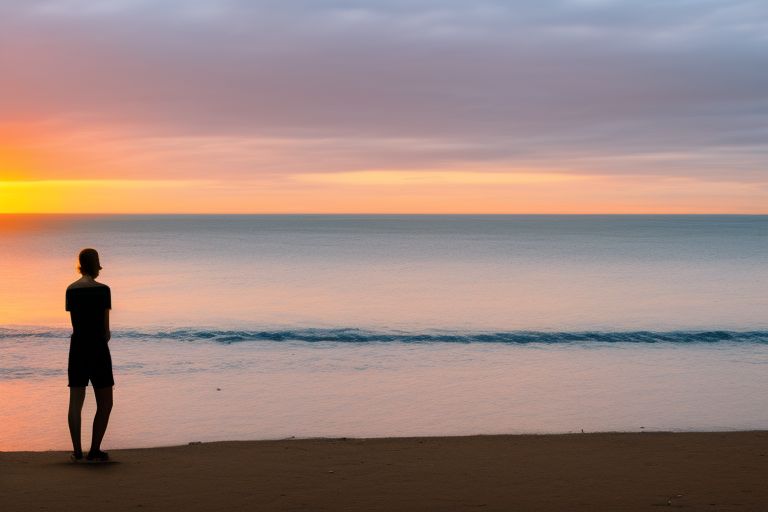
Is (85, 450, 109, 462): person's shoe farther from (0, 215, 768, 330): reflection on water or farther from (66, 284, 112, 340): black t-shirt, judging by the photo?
(0, 215, 768, 330): reflection on water

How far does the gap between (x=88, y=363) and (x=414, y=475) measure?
318cm

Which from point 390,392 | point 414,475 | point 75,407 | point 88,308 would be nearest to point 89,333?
point 88,308

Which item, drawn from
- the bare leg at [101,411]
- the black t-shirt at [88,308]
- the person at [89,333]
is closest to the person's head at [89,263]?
the person at [89,333]

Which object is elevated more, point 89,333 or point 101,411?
point 89,333

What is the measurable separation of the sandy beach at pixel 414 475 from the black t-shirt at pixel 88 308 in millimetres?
1305

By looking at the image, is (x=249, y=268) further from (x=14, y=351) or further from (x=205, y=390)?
(x=205, y=390)

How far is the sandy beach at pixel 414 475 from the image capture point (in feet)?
21.0

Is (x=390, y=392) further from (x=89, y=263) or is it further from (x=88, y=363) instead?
(x=89, y=263)

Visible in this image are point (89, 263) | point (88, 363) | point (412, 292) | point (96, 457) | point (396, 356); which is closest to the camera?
point (89, 263)

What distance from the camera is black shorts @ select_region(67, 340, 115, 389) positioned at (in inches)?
283

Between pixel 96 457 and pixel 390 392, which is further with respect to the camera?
pixel 390 392

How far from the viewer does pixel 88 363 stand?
7184mm

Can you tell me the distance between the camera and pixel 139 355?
54.3 ft

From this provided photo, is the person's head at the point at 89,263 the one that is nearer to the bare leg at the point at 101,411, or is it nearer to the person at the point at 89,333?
the person at the point at 89,333
